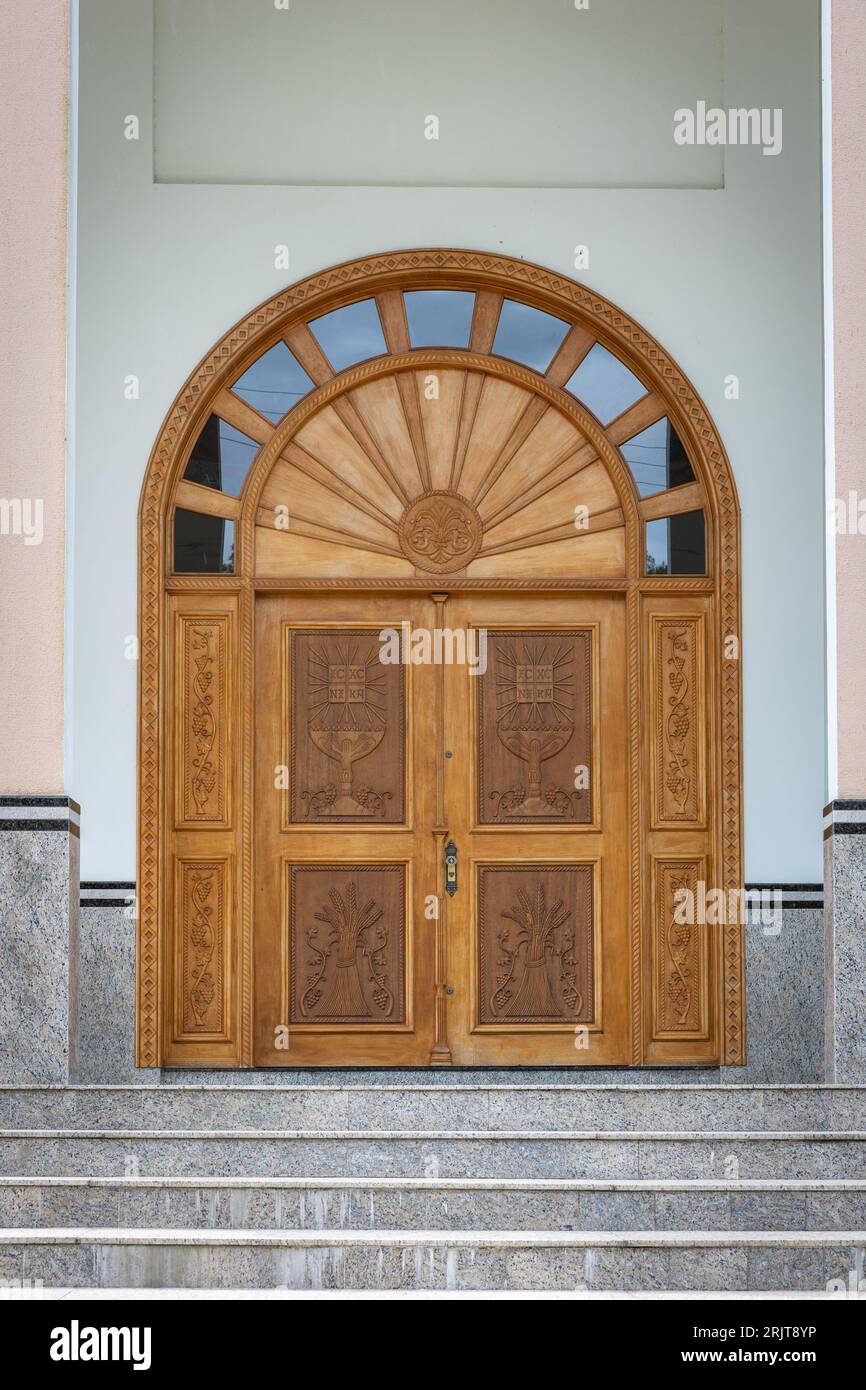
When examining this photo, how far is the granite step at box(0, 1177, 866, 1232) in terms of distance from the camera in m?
7.14

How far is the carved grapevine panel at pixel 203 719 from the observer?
10.5 metres

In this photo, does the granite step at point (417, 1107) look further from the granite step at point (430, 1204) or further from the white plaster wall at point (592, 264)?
the white plaster wall at point (592, 264)

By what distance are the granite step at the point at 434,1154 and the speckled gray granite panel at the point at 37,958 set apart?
1.03 m

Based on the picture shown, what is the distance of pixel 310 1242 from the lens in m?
6.59

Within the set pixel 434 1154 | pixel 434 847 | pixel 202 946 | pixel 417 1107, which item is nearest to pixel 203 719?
pixel 202 946

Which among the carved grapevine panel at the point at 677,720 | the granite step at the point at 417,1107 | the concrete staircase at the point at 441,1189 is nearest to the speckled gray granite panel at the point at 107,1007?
the granite step at the point at 417,1107

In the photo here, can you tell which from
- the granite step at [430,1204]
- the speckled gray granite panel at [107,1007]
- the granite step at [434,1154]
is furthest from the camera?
the speckled gray granite panel at [107,1007]

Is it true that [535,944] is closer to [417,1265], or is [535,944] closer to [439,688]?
[439,688]

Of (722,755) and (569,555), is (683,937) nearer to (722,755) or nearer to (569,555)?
(722,755)

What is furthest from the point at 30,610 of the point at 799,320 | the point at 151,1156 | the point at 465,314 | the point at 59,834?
the point at 799,320

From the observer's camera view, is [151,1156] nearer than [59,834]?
Yes

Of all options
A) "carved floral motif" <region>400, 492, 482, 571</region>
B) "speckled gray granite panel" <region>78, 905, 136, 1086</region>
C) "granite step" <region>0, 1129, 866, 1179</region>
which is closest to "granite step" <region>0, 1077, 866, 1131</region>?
"granite step" <region>0, 1129, 866, 1179</region>

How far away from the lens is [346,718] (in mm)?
10602

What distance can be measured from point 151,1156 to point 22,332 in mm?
3506
